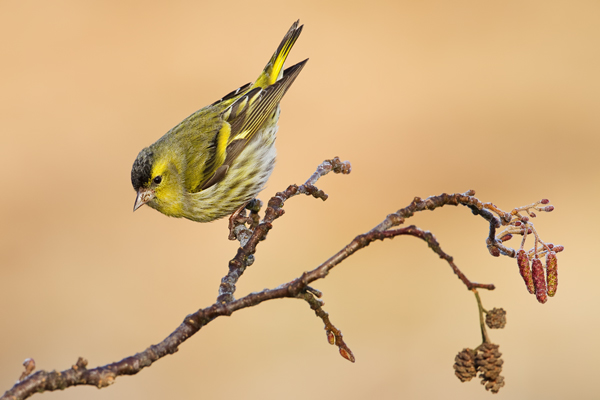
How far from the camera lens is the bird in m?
2.70

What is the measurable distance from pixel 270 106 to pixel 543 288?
2.13 m

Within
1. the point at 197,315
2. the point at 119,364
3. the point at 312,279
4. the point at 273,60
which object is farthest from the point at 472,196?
the point at 273,60

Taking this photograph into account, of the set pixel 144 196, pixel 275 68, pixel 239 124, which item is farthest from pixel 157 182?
pixel 275 68

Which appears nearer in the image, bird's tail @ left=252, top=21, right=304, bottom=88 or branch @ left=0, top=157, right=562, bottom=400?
branch @ left=0, top=157, right=562, bottom=400

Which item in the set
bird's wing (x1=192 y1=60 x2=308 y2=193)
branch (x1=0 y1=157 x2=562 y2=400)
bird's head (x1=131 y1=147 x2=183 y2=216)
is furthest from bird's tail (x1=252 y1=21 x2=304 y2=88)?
branch (x1=0 y1=157 x2=562 y2=400)

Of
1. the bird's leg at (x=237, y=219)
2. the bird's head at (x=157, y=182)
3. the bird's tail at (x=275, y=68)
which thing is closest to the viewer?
the bird's leg at (x=237, y=219)

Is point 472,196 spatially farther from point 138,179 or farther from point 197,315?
point 138,179

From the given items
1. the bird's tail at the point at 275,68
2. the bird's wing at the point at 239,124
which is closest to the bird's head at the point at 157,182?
the bird's wing at the point at 239,124

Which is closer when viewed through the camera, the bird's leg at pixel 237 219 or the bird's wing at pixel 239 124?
the bird's leg at pixel 237 219

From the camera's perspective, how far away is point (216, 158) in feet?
9.49

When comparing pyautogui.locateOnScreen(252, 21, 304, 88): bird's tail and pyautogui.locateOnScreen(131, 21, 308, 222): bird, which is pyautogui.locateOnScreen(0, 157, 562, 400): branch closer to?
pyautogui.locateOnScreen(131, 21, 308, 222): bird

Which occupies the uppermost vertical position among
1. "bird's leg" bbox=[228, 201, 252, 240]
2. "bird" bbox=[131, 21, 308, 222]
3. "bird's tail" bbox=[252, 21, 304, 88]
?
"bird's tail" bbox=[252, 21, 304, 88]

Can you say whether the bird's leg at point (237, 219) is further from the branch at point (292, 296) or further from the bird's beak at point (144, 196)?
the branch at point (292, 296)

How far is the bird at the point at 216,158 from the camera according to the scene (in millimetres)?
2701
